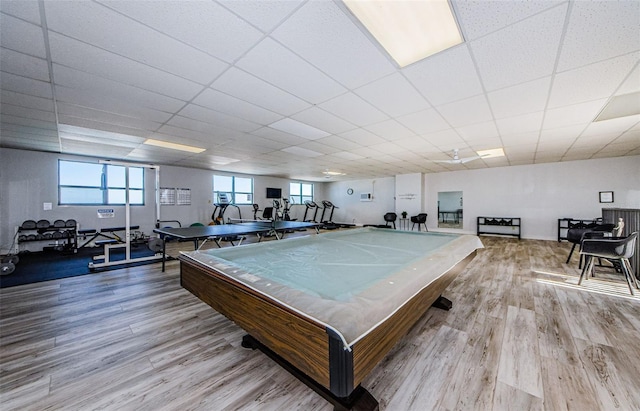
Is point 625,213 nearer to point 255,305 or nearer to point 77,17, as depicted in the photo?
point 255,305

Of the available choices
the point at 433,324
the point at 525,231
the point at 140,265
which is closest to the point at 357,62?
the point at 433,324

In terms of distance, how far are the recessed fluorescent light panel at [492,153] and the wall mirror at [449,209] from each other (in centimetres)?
337

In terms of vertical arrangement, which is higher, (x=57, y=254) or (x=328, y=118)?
(x=328, y=118)

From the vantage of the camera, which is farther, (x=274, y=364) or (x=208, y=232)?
(x=208, y=232)

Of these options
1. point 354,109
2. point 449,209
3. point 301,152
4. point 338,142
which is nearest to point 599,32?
point 354,109

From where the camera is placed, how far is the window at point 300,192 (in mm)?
12219

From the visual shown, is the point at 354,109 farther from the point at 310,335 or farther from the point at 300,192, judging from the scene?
the point at 300,192

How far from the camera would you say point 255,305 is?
49.8 inches

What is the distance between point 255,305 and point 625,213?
614 centimetres

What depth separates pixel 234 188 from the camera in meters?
9.71

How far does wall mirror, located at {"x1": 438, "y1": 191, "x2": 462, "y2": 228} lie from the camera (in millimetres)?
9492

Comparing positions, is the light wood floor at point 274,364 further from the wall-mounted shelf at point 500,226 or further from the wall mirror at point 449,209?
the wall mirror at point 449,209

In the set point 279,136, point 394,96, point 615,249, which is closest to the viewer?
point 394,96

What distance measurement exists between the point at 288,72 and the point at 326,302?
85.6 inches
